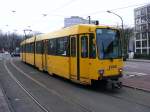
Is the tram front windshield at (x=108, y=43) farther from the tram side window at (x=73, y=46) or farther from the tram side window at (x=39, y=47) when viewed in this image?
the tram side window at (x=39, y=47)

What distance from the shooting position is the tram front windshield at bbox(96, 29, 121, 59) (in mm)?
16375

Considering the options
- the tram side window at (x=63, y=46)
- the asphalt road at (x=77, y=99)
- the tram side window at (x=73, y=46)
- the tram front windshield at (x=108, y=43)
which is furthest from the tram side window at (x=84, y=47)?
the tram side window at (x=63, y=46)

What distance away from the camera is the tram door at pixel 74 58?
17922 millimetres

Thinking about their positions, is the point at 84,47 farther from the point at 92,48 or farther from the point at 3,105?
the point at 3,105

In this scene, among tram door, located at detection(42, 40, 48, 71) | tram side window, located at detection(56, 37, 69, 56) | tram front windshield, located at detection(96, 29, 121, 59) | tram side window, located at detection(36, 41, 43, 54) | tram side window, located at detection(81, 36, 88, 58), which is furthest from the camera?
tram side window, located at detection(36, 41, 43, 54)

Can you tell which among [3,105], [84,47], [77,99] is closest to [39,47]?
[84,47]

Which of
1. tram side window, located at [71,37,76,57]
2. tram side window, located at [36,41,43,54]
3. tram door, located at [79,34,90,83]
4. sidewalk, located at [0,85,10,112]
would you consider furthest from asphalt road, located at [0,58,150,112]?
tram side window, located at [36,41,43,54]

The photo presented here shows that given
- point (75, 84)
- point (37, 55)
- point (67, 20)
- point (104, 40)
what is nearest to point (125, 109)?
point (104, 40)

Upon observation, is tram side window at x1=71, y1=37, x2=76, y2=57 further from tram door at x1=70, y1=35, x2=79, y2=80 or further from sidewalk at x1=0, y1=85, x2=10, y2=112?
sidewalk at x1=0, y1=85, x2=10, y2=112

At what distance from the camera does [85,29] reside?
17.0 m

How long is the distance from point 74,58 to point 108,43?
239 centimetres

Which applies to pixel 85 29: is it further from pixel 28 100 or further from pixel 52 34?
pixel 52 34

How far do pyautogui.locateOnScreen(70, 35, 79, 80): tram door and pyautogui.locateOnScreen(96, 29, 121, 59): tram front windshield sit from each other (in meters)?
1.73

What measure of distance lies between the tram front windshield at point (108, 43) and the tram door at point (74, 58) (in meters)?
1.73
